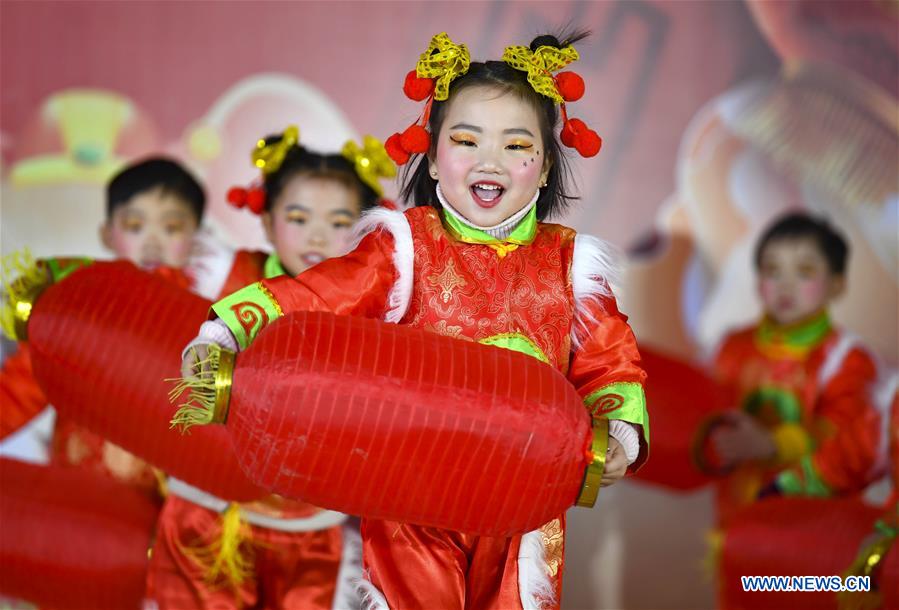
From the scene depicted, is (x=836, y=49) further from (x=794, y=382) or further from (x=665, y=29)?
(x=794, y=382)

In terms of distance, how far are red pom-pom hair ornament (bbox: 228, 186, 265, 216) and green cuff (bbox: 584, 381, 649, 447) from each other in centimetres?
99

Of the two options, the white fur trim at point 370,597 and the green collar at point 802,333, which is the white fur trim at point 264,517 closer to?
the white fur trim at point 370,597

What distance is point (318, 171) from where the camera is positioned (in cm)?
244

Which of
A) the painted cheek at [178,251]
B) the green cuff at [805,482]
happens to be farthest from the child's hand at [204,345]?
the green cuff at [805,482]

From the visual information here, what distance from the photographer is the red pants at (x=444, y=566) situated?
1.71m

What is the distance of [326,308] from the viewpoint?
1.71 metres

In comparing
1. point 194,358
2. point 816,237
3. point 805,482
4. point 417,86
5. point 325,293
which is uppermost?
point 816,237

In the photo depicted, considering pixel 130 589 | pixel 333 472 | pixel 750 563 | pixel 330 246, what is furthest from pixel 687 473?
pixel 333 472

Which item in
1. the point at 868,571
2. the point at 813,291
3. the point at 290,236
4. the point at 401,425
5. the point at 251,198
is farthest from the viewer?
the point at 813,291

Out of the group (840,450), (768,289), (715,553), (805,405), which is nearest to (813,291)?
(768,289)

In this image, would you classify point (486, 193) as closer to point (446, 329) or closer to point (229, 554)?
point (446, 329)

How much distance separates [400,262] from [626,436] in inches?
16.3

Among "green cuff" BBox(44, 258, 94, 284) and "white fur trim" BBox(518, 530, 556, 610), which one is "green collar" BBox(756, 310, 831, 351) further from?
"green cuff" BBox(44, 258, 94, 284)

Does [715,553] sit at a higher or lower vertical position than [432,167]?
lower
